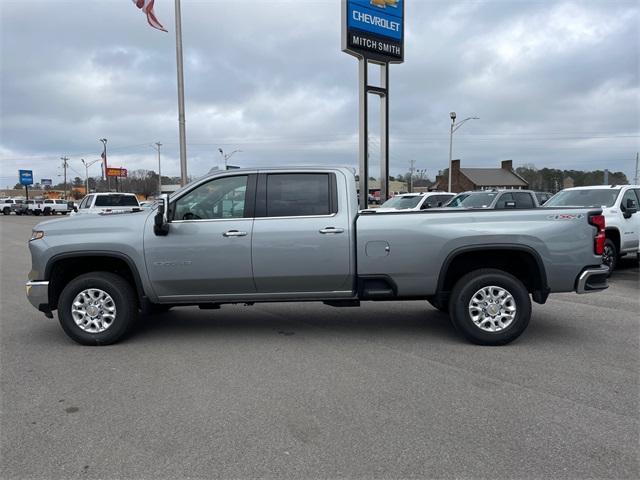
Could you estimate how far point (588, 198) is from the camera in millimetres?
11117

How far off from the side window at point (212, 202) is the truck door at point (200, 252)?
11 millimetres

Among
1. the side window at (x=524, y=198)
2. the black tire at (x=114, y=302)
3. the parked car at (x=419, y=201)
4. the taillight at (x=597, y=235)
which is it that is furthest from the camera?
the parked car at (x=419, y=201)

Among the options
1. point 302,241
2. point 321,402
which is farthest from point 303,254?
point 321,402

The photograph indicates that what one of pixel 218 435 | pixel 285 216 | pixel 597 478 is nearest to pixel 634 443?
pixel 597 478

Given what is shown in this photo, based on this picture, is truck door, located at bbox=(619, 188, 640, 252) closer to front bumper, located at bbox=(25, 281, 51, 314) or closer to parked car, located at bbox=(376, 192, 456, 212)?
parked car, located at bbox=(376, 192, 456, 212)

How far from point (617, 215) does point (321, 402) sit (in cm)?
895

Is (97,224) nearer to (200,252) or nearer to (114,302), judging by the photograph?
(114,302)

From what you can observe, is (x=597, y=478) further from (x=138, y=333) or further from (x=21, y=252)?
(x=21, y=252)

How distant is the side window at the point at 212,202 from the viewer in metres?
5.59

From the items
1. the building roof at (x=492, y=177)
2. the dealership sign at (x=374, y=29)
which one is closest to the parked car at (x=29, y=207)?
the dealership sign at (x=374, y=29)

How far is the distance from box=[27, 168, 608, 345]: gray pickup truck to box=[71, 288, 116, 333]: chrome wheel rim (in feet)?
0.04

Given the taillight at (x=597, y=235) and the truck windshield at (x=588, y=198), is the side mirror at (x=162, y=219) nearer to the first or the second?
the taillight at (x=597, y=235)

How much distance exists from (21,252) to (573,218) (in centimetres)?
1652

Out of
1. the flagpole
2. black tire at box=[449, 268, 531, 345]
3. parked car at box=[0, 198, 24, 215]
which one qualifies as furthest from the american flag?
parked car at box=[0, 198, 24, 215]
